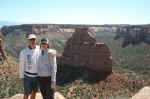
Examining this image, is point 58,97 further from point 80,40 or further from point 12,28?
point 12,28

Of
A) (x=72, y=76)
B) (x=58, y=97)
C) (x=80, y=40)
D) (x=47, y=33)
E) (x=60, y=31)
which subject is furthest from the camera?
(x=60, y=31)

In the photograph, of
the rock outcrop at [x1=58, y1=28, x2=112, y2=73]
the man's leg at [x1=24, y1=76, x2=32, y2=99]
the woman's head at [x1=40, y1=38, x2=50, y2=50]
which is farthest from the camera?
the rock outcrop at [x1=58, y1=28, x2=112, y2=73]

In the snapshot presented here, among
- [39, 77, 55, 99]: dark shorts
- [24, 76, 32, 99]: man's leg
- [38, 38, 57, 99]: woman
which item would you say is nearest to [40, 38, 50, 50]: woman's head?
[38, 38, 57, 99]: woman

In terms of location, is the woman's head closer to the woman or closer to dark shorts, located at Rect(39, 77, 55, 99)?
the woman

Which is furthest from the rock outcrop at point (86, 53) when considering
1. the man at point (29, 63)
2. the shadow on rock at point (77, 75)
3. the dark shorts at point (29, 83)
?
the man at point (29, 63)

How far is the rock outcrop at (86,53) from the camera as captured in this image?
4156 cm

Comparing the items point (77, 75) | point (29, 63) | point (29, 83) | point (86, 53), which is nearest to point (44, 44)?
point (29, 63)

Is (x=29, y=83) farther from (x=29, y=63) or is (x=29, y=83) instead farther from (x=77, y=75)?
(x=77, y=75)

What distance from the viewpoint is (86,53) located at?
145 ft

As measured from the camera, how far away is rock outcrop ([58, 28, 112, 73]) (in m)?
41.6

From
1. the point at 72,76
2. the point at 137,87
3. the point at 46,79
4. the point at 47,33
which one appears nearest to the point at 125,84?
the point at 137,87

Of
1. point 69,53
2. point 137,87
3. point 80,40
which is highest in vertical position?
point 80,40

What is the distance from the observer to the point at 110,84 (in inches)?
1462

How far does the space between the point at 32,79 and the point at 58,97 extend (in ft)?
12.2
